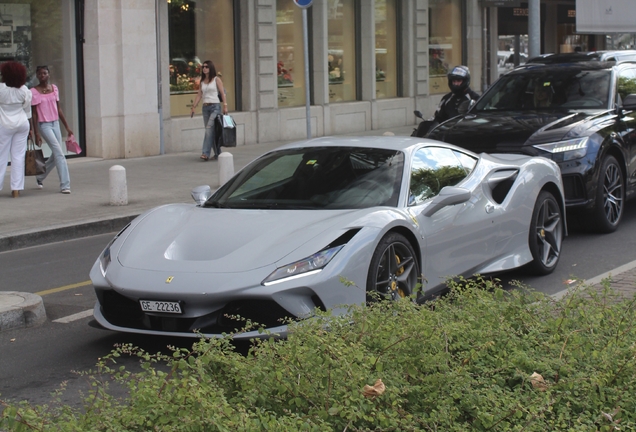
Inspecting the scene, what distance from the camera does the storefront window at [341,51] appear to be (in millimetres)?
24578

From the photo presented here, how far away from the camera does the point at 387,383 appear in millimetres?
3902

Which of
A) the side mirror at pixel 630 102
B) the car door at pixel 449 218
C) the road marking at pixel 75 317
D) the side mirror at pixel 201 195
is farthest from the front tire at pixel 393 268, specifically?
the side mirror at pixel 630 102

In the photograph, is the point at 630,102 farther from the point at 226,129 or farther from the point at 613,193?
the point at 226,129

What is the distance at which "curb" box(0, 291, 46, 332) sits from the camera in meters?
7.09

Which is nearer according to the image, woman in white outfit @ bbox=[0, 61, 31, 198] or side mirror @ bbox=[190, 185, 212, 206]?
side mirror @ bbox=[190, 185, 212, 206]

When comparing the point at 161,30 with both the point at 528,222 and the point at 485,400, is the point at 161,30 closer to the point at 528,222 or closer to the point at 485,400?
the point at 528,222

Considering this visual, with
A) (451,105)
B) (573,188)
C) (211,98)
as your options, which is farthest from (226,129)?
(573,188)

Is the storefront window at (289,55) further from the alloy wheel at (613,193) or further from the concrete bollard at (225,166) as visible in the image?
the alloy wheel at (613,193)

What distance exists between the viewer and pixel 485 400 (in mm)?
3797

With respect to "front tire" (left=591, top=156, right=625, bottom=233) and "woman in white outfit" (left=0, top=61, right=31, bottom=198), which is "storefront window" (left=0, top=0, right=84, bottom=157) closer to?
"woman in white outfit" (left=0, top=61, right=31, bottom=198)

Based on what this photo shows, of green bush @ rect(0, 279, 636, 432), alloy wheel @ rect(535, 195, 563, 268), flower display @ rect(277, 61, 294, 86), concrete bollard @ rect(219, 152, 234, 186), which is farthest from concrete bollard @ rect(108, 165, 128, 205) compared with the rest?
flower display @ rect(277, 61, 294, 86)

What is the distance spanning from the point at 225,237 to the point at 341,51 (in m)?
19.2

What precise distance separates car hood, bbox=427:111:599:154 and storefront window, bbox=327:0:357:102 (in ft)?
43.8

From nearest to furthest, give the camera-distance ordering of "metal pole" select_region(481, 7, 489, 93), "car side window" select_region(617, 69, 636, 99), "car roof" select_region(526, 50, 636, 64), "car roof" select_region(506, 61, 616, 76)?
"car side window" select_region(617, 69, 636, 99) → "car roof" select_region(506, 61, 616, 76) → "car roof" select_region(526, 50, 636, 64) → "metal pole" select_region(481, 7, 489, 93)
